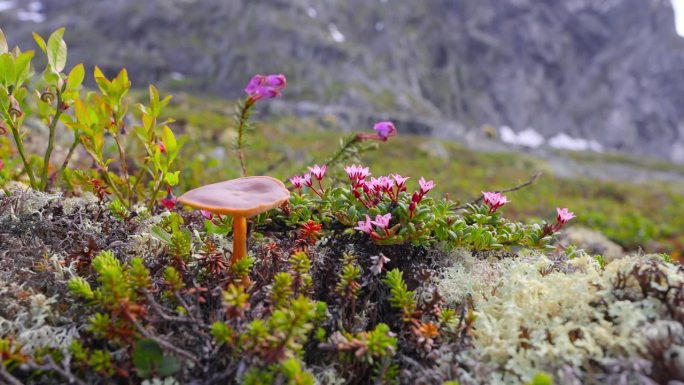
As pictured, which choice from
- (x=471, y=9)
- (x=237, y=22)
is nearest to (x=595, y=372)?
(x=237, y=22)

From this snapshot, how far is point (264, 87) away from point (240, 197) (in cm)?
164

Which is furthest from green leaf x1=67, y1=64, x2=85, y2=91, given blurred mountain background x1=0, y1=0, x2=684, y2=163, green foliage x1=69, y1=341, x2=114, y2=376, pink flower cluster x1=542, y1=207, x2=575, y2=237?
blurred mountain background x1=0, y1=0, x2=684, y2=163

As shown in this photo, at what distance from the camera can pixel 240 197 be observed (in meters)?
1.94

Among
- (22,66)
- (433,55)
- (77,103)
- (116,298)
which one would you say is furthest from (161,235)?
(433,55)

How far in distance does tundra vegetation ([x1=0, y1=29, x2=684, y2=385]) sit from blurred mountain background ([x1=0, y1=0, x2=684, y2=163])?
87814 mm

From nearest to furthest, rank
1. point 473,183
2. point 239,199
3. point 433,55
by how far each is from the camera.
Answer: point 239,199 → point 473,183 → point 433,55

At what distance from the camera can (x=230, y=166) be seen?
878 centimetres

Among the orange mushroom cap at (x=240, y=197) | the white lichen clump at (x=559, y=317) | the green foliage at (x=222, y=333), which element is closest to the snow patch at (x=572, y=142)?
the white lichen clump at (x=559, y=317)

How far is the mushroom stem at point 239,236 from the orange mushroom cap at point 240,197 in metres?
0.14

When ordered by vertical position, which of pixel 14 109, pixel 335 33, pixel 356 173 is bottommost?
pixel 356 173

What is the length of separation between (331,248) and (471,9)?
145 m

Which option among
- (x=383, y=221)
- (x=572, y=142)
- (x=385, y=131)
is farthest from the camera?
(x=572, y=142)

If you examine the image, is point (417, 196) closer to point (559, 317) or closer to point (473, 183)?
point (559, 317)

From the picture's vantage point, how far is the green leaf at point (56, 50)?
2741 millimetres
